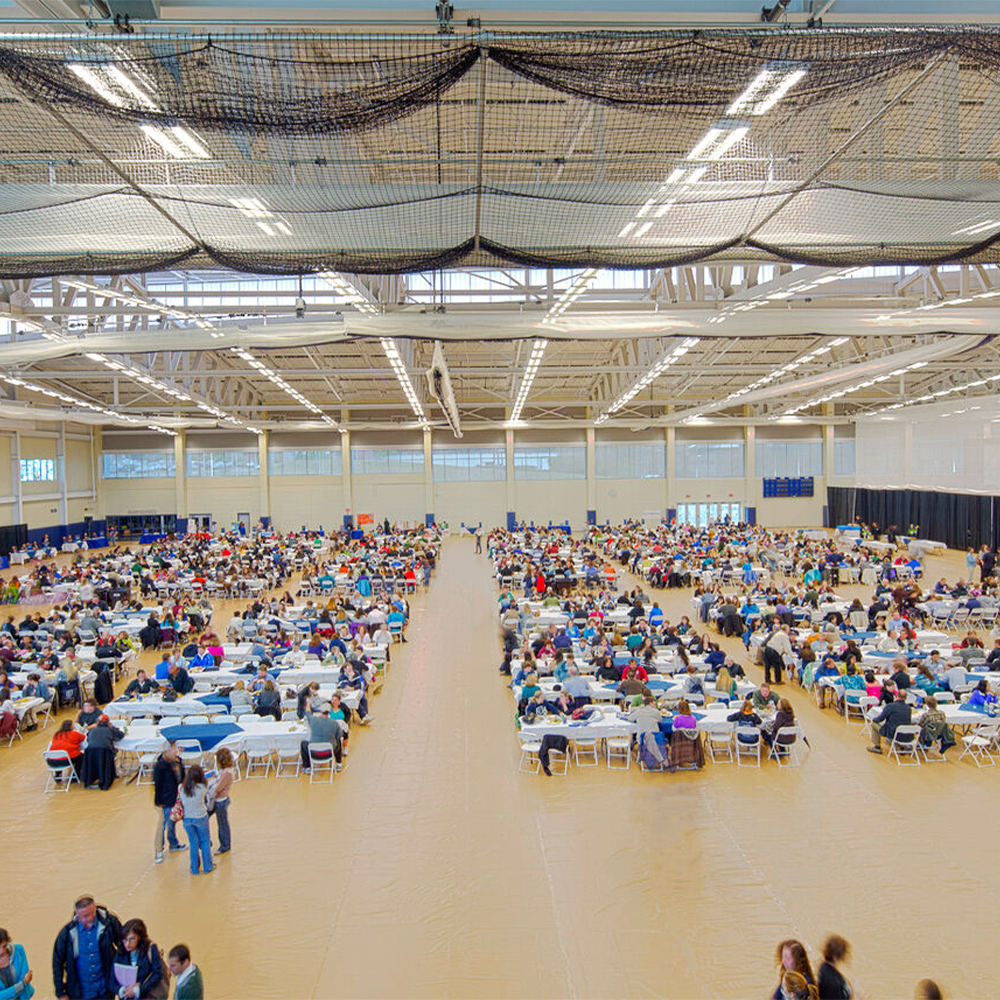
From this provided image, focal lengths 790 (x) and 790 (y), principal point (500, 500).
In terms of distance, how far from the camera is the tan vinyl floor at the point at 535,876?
20.0 feet

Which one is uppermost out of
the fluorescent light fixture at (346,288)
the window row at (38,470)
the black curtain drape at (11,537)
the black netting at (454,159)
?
the fluorescent light fixture at (346,288)

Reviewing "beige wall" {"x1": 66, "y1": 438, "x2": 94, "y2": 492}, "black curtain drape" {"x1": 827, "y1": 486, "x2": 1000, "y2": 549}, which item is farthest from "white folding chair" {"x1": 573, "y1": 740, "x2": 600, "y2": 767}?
"beige wall" {"x1": 66, "y1": 438, "x2": 94, "y2": 492}

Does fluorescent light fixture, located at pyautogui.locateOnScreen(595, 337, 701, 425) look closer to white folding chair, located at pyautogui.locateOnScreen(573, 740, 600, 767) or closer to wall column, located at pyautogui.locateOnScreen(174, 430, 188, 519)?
white folding chair, located at pyautogui.locateOnScreen(573, 740, 600, 767)

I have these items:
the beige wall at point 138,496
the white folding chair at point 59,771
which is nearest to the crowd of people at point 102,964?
the white folding chair at point 59,771

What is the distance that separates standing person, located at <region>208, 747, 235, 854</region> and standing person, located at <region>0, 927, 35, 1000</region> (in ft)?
8.75

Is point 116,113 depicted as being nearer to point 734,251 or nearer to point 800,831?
point 734,251

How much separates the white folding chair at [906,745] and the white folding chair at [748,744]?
5.86 ft

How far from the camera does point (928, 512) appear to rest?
39.2m

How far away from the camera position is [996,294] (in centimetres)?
1256

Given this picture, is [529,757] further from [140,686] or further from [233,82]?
[233,82]

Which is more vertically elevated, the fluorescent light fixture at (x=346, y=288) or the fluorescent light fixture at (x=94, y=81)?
the fluorescent light fixture at (x=346, y=288)

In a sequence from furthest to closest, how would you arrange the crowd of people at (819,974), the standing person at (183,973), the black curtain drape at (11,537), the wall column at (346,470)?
the wall column at (346,470), the black curtain drape at (11,537), the standing person at (183,973), the crowd of people at (819,974)

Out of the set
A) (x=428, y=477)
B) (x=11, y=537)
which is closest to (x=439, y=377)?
(x=428, y=477)

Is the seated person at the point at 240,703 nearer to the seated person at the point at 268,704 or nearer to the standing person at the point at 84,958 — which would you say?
the seated person at the point at 268,704
